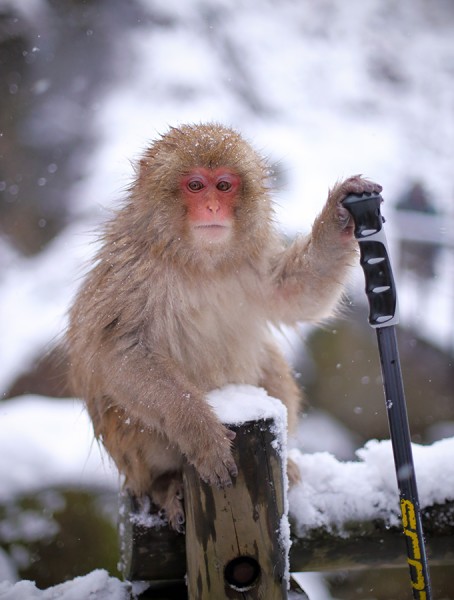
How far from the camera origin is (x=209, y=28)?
6.28 m

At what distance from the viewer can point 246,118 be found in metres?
6.11

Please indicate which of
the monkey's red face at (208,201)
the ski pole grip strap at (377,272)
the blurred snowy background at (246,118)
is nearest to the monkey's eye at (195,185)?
the monkey's red face at (208,201)

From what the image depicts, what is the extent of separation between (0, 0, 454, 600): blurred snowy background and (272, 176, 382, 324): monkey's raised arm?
312cm

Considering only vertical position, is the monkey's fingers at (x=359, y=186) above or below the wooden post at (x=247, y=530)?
above

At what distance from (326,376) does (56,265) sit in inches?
119

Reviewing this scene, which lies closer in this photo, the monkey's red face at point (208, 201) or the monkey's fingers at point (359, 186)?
the monkey's fingers at point (359, 186)

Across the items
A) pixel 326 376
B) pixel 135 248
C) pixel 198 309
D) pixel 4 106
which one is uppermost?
pixel 4 106

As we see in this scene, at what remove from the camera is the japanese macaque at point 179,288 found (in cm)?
226

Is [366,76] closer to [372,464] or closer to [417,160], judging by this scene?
[417,160]

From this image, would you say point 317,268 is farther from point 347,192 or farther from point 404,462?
point 404,462

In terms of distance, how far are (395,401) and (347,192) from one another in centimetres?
70

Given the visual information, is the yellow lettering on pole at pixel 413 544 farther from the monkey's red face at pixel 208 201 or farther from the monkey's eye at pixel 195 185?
the monkey's eye at pixel 195 185

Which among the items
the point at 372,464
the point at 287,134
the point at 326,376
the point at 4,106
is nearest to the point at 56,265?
the point at 4,106

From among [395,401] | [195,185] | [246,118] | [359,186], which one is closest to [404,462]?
[395,401]
